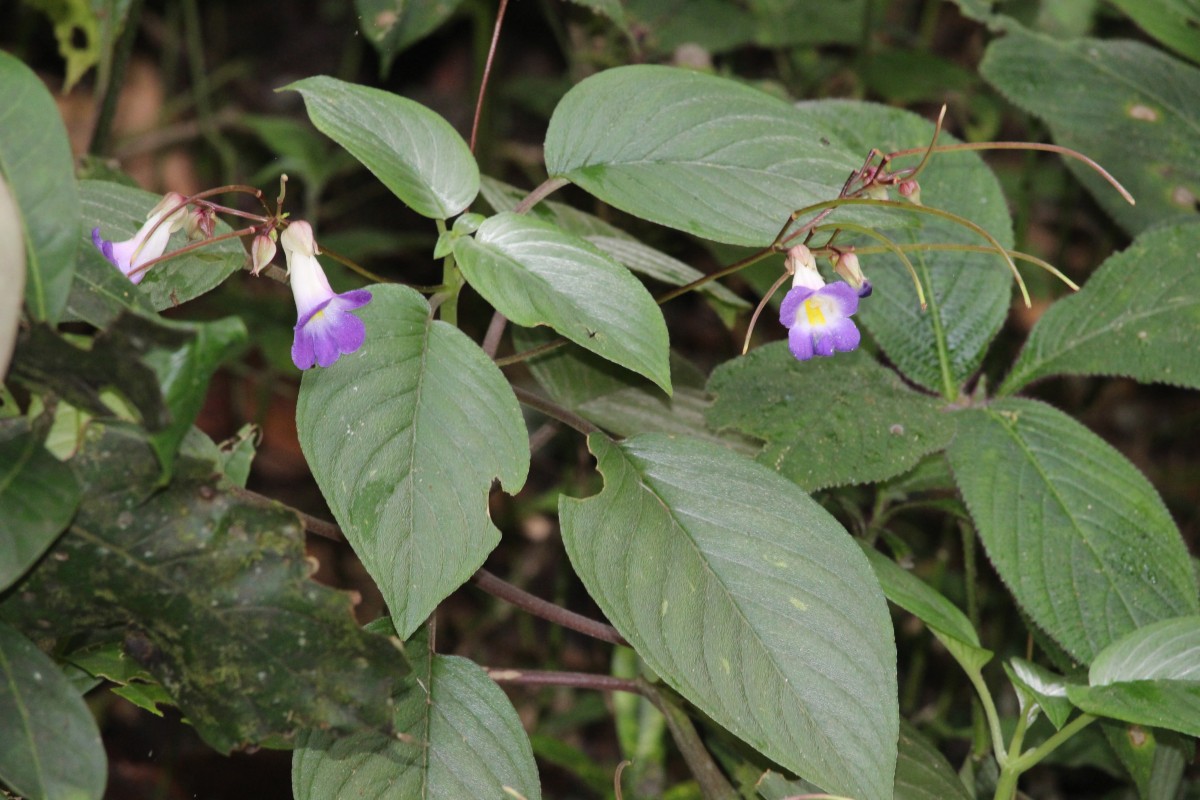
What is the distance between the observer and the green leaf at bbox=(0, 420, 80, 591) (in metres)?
0.76

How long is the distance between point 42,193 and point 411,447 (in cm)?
33

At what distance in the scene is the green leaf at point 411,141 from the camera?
3.30 feet

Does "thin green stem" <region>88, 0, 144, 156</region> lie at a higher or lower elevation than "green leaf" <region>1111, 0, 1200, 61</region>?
lower

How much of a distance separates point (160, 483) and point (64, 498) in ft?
0.21

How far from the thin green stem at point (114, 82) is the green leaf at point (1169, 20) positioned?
62.5 inches

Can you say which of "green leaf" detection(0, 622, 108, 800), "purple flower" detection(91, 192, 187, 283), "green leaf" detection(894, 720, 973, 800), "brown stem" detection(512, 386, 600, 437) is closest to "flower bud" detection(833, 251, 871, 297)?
"brown stem" detection(512, 386, 600, 437)

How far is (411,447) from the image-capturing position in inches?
36.5

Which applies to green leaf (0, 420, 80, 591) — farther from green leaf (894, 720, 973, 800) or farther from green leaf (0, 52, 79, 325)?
green leaf (894, 720, 973, 800)

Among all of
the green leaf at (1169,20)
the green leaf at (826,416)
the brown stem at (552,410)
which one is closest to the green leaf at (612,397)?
the green leaf at (826,416)

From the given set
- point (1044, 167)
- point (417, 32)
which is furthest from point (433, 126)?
point (1044, 167)

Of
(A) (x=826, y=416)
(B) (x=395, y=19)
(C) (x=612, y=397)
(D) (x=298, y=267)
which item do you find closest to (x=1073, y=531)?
(A) (x=826, y=416)

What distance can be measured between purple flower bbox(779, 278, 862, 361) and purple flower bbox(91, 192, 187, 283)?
57 centimetres

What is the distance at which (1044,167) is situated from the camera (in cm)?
249

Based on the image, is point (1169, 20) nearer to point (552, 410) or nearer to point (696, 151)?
point (696, 151)
